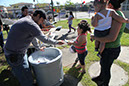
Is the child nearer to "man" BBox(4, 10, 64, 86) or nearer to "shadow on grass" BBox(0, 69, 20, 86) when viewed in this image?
"man" BBox(4, 10, 64, 86)

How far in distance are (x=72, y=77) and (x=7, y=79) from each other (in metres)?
1.96

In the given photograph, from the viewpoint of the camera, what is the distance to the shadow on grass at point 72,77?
8.69ft

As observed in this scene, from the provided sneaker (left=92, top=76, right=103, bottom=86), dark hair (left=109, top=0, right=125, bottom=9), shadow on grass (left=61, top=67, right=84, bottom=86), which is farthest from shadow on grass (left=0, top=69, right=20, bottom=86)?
dark hair (left=109, top=0, right=125, bottom=9)

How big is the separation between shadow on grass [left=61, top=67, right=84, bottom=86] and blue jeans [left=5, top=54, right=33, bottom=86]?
105cm

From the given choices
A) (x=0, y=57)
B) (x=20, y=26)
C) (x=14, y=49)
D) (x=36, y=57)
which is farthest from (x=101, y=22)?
(x=0, y=57)

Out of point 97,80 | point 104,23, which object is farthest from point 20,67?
point 97,80

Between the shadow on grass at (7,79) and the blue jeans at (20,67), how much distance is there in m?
1.02

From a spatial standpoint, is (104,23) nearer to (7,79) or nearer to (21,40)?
(21,40)

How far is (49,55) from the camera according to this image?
2.62 metres

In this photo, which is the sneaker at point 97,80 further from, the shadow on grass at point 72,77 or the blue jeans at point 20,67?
the blue jeans at point 20,67

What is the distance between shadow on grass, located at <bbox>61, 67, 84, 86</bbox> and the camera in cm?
265

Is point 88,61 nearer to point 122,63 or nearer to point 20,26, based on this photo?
point 122,63

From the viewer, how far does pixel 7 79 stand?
9.80 feet

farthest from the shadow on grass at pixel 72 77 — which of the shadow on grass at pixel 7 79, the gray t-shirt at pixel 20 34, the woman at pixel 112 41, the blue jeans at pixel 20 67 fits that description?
the gray t-shirt at pixel 20 34
